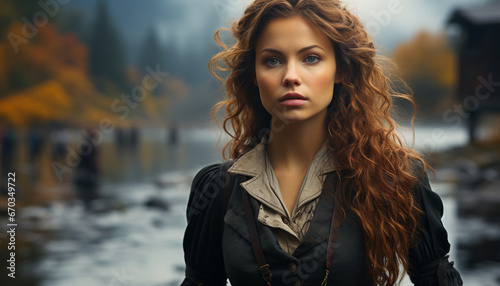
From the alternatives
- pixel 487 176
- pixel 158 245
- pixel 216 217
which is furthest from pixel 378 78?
pixel 487 176

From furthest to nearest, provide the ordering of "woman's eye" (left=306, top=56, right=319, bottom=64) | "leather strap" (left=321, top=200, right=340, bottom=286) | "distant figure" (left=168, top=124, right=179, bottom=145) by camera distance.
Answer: "distant figure" (left=168, top=124, right=179, bottom=145) → "woman's eye" (left=306, top=56, right=319, bottom=64) → "leather strap" (left=321, top=200, right=340, bottom=286)

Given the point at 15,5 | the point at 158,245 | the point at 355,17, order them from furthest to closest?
the point at 15,5 → the point at 158,245 → the point at 355,17

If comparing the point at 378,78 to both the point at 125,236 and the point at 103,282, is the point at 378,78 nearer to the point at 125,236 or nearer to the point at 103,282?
the point at 103,282

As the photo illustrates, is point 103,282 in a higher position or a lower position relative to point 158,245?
lower

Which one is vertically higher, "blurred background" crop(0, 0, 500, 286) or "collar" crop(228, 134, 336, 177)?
"blurred background" crop(0, 0, 500, 286)

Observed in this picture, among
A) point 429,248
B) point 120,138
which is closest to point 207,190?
point 429,248

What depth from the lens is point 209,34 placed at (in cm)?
844

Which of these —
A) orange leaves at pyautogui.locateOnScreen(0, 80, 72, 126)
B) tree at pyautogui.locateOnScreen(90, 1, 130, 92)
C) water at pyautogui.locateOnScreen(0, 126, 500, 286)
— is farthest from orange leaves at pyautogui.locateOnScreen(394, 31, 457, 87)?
orange leaves at pyautogui.locateOnScreen(0, 80, 72, 126)

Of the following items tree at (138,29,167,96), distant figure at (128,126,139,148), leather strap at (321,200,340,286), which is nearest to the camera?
leather strap at (321,200,340,286)

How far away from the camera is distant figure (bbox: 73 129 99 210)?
7.71 meters

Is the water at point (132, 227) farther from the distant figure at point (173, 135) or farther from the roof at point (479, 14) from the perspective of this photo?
the roof at point (479, 14)

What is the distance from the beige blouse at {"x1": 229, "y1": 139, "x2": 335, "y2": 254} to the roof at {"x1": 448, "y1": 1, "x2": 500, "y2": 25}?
7.20m

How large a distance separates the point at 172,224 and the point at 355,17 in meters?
6.44

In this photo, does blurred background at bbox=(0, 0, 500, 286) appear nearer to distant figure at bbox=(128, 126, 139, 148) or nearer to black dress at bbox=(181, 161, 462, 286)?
distant figure at bbox=(128, 126, 139, 148)
